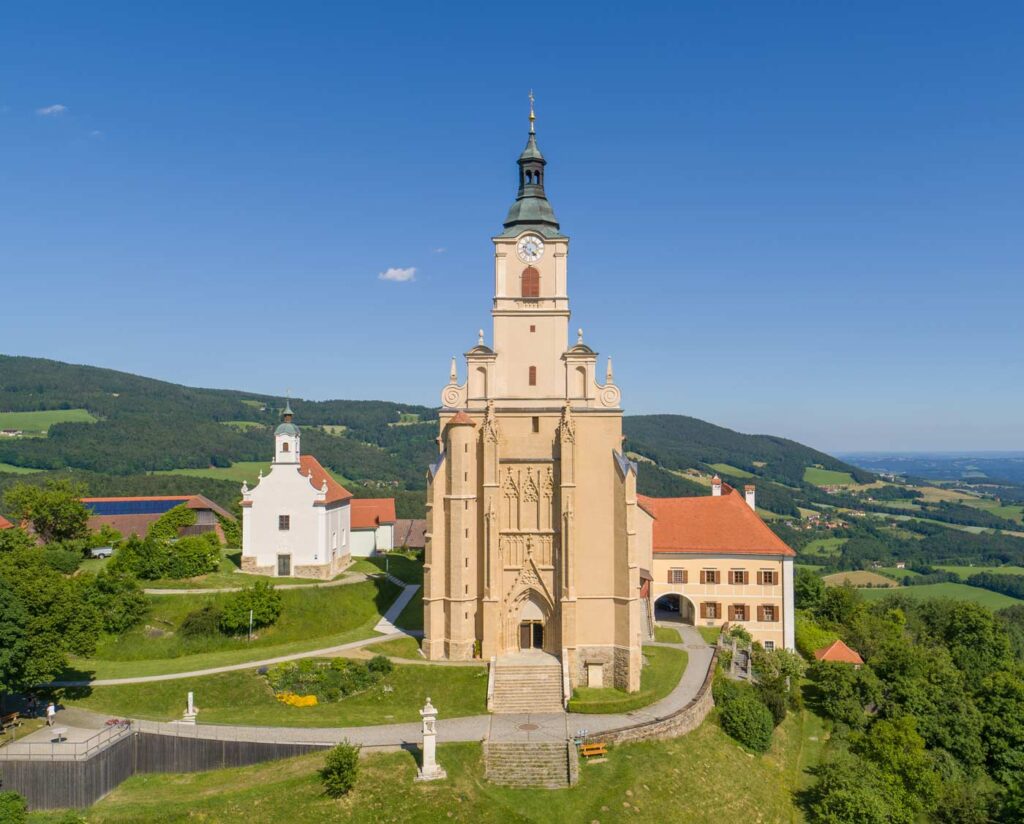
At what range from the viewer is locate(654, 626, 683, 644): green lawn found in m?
48.7

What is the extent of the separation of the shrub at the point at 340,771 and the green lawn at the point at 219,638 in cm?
1537

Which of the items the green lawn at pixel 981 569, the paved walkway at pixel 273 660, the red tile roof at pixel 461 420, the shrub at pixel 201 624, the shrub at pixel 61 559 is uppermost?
the red tile roof at pixel 461 420

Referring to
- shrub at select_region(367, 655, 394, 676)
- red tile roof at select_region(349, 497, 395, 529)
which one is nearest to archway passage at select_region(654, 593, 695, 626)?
shrub at select_region(367, 655, 394, 676)

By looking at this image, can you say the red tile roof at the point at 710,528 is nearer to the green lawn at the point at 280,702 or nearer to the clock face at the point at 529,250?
the clock face at the point at 529,250

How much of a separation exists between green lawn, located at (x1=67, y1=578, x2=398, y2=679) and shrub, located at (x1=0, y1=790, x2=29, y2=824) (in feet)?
41.8

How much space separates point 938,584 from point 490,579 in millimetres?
112255

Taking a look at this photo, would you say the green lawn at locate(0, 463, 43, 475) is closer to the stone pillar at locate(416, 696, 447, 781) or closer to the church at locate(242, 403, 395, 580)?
the church at locate(242, 403, 395, 580)

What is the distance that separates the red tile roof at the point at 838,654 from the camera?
160ft

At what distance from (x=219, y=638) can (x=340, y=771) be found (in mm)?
19984

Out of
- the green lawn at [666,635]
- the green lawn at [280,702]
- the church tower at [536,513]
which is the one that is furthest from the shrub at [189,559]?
the green lawn at [666,635]

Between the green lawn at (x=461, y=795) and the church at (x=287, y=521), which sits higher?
the church at (x=287, y=521)

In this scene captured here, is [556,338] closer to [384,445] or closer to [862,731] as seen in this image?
[862,731]

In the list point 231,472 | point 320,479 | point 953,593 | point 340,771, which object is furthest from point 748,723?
point 231,472

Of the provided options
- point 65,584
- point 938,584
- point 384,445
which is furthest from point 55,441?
point 938,584
